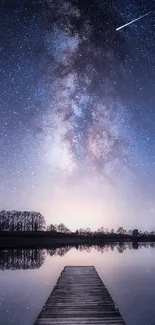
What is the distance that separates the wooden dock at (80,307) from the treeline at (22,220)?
144m

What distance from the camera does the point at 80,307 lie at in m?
15.3

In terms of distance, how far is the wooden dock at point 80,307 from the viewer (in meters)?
12.9

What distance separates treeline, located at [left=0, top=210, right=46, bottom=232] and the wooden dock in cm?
14409

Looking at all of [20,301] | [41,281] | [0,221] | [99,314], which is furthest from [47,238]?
[99,314]

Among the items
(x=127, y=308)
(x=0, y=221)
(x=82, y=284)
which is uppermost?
(x=0, y=221)

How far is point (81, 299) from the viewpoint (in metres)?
17.1

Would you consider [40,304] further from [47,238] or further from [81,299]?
[47,238]

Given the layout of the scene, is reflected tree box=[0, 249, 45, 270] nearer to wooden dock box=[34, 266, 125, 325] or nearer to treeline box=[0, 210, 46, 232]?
wooden dock box=[34, 266, 125, 325]

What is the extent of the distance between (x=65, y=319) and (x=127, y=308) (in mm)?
9795

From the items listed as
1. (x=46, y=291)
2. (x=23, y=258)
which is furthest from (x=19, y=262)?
(x=46, y=291)

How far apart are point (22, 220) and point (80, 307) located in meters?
156

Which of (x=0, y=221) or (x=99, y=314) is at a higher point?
(x=0, y=221)

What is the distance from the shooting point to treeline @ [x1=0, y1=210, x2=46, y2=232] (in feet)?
533

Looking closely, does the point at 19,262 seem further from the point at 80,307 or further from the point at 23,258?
the point at 80,307
